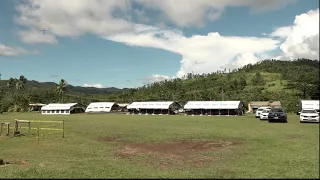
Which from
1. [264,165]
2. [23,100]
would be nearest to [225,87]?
[23,100]

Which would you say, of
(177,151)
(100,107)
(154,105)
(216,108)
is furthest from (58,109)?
(177,151)

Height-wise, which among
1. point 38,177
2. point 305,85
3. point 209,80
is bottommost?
point 38,177

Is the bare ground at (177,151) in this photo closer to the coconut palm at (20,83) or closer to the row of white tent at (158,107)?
the row of white tent at (158,107)

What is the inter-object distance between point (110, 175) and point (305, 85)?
24.7 ft

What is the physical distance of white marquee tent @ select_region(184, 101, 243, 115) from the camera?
→ 80.5 m

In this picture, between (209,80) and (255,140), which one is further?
(209,80)

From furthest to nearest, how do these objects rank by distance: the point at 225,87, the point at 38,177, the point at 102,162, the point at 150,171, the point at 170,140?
the point at 225,87 < the point at 170,140 < the point at 102,162 < the point at 150,171 < the point at 38,177

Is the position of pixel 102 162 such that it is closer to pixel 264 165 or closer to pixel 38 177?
pixel 38 177

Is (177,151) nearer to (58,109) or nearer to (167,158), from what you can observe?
(167,158)

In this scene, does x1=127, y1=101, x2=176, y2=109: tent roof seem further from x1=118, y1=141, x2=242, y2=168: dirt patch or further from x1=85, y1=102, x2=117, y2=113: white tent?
x1=118, y1=141, x2=242, y2=168: dirt patch

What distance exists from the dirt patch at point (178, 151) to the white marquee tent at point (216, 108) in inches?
2449

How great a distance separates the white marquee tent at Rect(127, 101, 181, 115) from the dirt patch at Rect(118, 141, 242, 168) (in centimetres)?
6942

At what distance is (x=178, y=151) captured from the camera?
675 inches

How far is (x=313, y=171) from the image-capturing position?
35.3 ft
